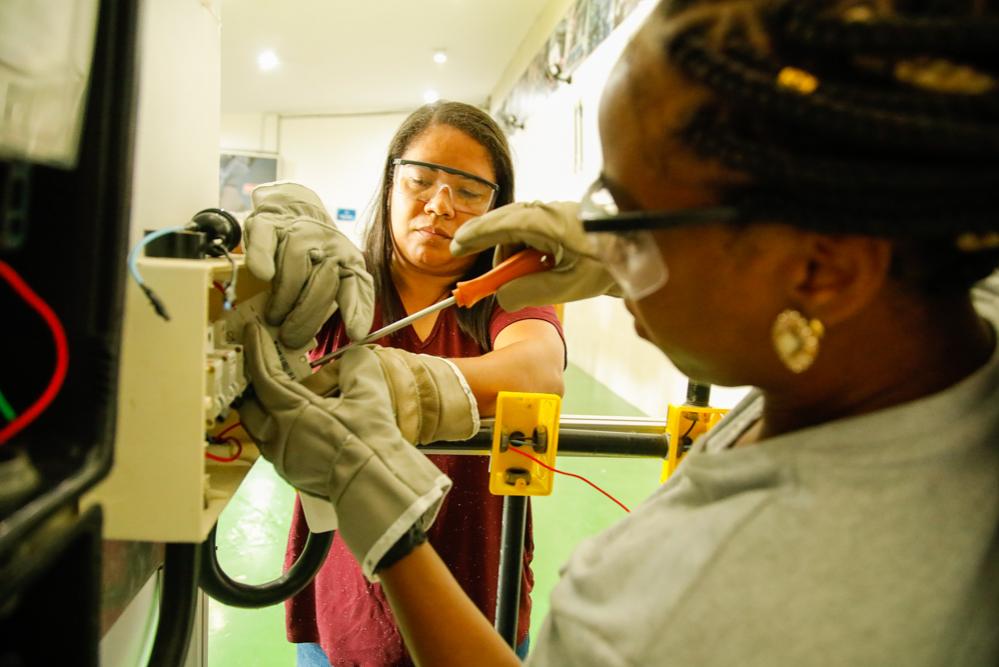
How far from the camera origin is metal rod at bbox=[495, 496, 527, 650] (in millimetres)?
931

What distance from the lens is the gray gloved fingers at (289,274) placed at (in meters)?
0.68

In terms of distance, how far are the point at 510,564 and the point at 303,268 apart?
57 cm

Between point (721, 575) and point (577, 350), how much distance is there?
14.4ft

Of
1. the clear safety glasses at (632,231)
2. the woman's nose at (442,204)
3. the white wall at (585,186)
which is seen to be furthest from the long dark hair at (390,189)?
the white wall at (585,186)

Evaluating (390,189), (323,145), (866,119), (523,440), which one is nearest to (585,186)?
(390,189)

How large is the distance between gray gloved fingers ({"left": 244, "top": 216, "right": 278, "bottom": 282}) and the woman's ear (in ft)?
1.66

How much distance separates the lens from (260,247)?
2.08ft

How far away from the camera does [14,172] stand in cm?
33

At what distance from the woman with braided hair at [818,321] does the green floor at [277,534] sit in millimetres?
1579

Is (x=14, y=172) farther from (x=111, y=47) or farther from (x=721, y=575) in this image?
(x=721, y=575)

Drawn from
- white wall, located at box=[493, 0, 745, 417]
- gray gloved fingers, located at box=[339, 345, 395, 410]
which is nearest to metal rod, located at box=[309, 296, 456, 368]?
gray gloved fingers, located at box=[339, 345, 395, 410]

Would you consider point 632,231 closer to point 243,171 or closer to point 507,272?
point 507,272

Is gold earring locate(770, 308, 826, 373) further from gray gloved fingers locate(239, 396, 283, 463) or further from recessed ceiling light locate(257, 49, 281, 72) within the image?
recessed ceiling light locate(257, 49, 281, 72)

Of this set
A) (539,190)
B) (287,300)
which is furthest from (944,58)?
(539,190)
